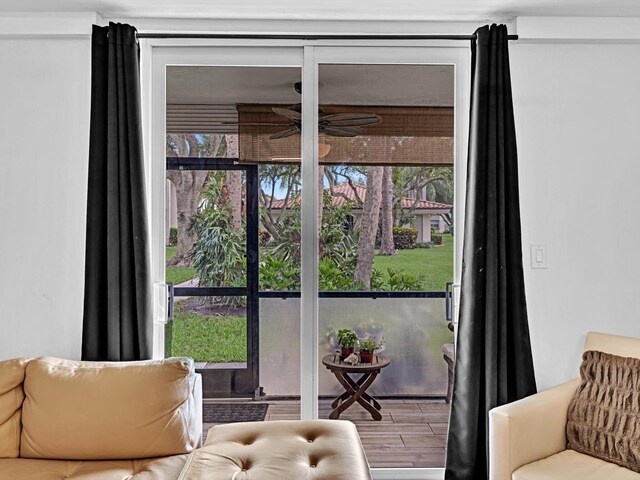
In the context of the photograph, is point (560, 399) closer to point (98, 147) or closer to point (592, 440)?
point (592, 440)

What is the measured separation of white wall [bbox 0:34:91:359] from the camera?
2.56 m

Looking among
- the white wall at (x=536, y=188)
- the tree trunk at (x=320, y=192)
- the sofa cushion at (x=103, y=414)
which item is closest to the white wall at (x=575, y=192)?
the white wall at (x=536, y=188)

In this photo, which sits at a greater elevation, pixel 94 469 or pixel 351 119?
pixel 351 119

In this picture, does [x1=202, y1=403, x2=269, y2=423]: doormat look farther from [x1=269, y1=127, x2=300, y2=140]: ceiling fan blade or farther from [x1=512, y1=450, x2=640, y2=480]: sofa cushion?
[x1=269, y1=127, x2=300, y2=140]: ceiling fan blade

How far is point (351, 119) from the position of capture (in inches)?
105

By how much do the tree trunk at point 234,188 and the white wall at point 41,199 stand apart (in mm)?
740

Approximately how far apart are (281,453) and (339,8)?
2.10 metres

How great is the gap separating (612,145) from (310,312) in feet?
6.07

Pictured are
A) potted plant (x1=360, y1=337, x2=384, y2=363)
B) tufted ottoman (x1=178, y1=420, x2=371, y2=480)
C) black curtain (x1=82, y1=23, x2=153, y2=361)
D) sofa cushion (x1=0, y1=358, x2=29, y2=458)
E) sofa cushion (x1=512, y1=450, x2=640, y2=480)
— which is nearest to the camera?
tufted ottoman (x1=178, y1=420, x2=371, y2=480)

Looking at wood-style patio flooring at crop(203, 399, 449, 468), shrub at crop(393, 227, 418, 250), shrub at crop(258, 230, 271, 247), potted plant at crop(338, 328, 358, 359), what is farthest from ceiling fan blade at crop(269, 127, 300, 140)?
wood-style patio flooring at crop(203, 399, 449, 468)

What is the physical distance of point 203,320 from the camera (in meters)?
2.67

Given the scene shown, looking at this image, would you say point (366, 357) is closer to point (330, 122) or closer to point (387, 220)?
point (387, 220)

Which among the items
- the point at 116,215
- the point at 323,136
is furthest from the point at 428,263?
the point at 116,215

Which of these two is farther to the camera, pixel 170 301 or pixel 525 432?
pixel 170 301
